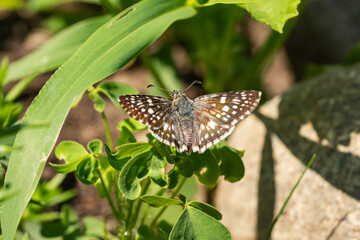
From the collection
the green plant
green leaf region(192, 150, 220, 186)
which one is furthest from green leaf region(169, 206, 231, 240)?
green leaf region(192, 150, 220, 186)

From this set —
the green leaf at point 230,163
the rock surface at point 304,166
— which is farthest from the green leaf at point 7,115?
the rock surface at point 304,166

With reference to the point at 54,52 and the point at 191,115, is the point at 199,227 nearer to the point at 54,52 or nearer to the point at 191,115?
the point at 191,115

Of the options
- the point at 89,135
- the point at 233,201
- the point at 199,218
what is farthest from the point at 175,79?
the point at 199,218

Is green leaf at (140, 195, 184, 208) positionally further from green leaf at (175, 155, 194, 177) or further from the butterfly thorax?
the butterfly thorax

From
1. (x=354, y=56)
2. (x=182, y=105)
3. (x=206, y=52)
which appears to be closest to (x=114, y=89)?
(x=182, y=105)

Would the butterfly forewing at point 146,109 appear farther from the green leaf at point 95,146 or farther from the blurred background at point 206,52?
the blurred background at point 206,52

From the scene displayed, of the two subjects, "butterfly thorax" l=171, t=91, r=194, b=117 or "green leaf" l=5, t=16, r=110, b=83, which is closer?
"butterfly thorax" l=171, t=91, r=194, b=117

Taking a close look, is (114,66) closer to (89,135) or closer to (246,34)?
(89,135)
